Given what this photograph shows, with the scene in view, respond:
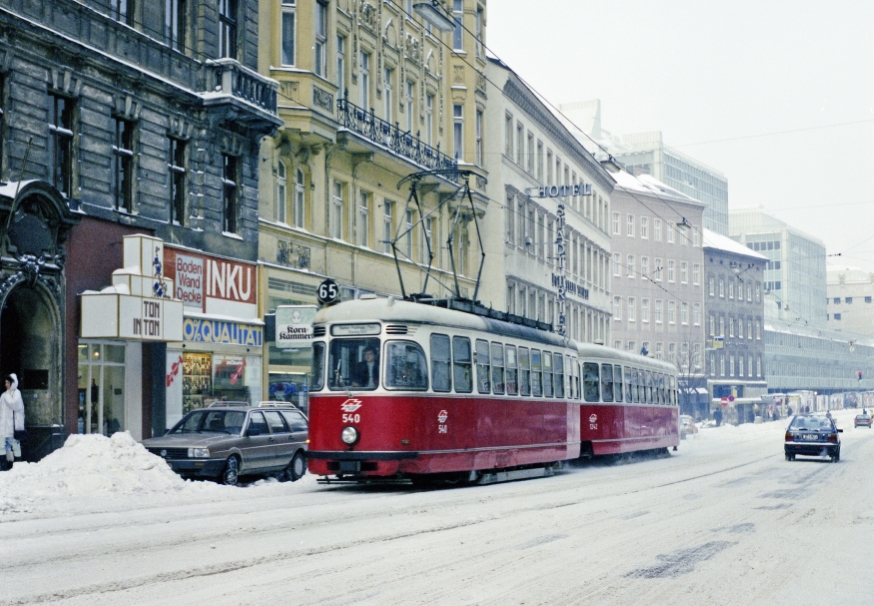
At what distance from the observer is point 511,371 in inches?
901

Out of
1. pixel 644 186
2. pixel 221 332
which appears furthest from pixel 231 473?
pixel 644 186

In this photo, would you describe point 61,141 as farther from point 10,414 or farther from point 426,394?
point 426,394

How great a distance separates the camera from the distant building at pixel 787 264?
158 m

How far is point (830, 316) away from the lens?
600 ft

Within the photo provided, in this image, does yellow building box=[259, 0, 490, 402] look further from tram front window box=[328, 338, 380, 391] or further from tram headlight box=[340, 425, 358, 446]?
tram headlight box=[340, 425, 358, 446]

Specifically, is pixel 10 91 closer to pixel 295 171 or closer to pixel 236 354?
pixel 236 354

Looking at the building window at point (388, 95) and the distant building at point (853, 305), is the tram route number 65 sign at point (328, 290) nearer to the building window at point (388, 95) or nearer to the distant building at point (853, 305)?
the building window at point (388, 95)

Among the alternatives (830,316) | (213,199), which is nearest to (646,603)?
(213,199)

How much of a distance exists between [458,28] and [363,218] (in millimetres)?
12986

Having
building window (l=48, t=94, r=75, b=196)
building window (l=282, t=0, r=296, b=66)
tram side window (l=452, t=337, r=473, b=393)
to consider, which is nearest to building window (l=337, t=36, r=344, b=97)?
building window (l=282, t=0, r=296, b=66)

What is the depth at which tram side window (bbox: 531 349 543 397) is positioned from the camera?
2419cm

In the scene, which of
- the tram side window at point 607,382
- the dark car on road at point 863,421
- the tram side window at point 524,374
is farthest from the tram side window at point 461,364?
the dark car on road at point 863,421

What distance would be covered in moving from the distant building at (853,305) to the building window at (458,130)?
145608 mm

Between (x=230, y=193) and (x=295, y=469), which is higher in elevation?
(x=230, y=193)
